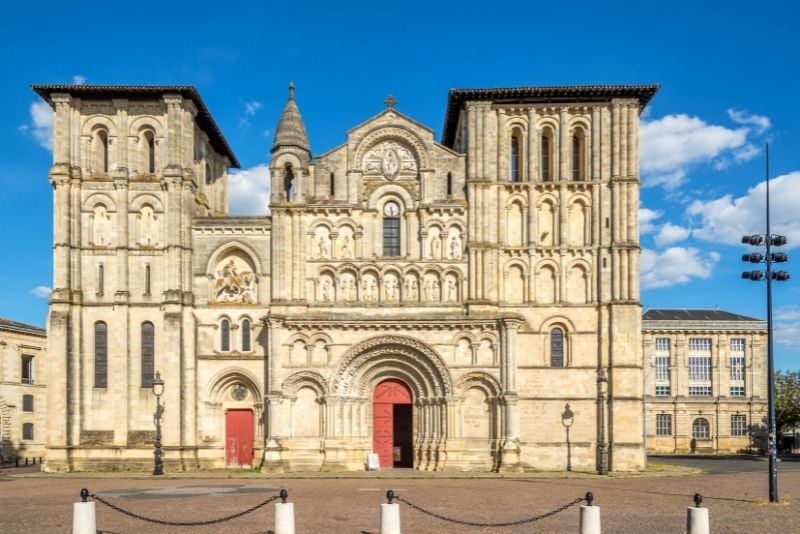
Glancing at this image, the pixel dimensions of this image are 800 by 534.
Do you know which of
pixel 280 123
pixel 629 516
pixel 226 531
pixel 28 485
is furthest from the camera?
pixel 280 123

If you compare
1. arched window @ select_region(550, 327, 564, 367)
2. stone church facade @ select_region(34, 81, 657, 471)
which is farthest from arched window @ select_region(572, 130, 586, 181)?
arched window @ select_region(550, 327, 564, 367)

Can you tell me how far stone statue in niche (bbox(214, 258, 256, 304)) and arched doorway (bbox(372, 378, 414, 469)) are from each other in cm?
807

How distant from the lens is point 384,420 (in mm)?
39469

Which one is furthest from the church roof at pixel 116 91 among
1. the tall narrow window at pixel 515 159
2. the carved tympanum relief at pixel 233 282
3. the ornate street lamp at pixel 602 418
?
the ornate street lamp at pixel 602 418

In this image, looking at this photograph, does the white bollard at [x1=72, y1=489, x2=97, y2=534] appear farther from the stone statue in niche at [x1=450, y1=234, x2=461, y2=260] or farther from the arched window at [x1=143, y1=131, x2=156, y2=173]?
the arched window at [x1=143, y1=131, x2=156, y2=173]

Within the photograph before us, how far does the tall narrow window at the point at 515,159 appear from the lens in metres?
40.9

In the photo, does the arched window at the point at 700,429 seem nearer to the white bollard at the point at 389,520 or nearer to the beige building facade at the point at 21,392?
the beige building facade at the point at 21,392

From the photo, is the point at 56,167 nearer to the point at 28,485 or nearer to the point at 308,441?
the point at 28,485

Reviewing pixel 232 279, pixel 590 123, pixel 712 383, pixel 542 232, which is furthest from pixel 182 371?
pixel 712 383

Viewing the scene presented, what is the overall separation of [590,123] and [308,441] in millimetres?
21346

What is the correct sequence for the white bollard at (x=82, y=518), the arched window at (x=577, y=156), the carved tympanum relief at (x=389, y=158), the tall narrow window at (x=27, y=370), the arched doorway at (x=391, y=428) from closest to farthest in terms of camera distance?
the white bollard at (x=82, y=518)
the arched doorway at (x=391, y=428)
the carved tympanum relief at (x=389, y=158)
the arched window at (x=577, y=156)
the tall narrow window at (x=27, y=370)

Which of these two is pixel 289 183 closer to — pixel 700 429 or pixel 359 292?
pixel 359 292

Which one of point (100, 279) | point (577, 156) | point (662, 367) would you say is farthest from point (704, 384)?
point (100, 279)

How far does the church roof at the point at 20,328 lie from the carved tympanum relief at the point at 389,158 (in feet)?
105
